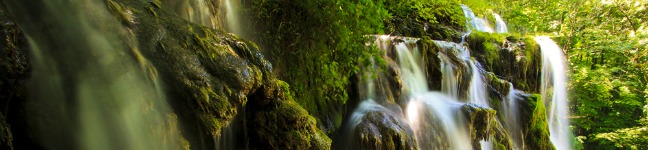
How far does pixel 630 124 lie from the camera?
54.2 feet

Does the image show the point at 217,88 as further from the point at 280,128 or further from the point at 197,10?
the point at 197,10

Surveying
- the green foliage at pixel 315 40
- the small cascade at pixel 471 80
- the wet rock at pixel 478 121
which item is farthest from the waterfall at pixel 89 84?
the small cascade at pixel 471 80

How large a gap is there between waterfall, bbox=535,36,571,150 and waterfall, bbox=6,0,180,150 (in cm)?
1177

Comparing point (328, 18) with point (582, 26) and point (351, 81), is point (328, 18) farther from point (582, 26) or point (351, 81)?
point (582, 26)

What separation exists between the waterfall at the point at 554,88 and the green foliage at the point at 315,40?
887cm

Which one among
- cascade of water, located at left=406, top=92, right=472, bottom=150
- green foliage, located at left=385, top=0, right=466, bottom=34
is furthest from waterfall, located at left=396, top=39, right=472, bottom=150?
green foliage, located at left=385, top=0, right=466, bottom=34

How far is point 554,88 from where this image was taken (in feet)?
41.6

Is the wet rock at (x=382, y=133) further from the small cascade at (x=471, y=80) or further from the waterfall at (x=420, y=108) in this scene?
the small cascade at (x=471, y=80)

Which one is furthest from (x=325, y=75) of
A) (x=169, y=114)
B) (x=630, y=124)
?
(x=630, y=124)

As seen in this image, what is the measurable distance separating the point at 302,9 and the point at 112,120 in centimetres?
261

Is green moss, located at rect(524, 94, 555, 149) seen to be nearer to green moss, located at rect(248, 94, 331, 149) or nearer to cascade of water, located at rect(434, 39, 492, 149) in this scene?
cascade of water, located at rect(434, 39, 492, 149)

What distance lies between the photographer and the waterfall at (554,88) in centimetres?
1231

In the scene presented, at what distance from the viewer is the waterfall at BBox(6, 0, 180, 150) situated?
90.8 inches

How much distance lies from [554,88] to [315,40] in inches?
406
